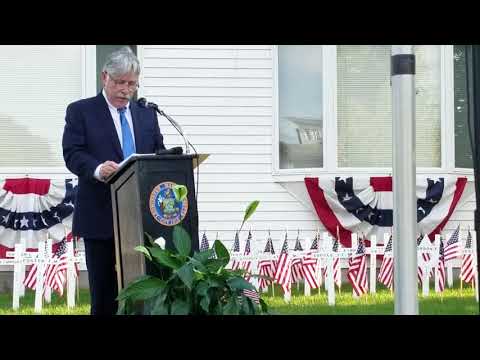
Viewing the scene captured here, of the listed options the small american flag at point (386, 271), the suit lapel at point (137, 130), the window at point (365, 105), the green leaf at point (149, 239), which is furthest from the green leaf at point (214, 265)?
the window at point (365, 105)

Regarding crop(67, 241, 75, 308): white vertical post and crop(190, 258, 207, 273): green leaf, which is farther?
crop(67, 241, 75, 308): white vertical post

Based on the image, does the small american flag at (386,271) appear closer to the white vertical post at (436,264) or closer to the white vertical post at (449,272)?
the white vertical post at (436,264)

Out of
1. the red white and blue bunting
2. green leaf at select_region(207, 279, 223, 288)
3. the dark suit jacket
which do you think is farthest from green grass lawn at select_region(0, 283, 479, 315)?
green leaf at select_region(207, 279, 223, 288)

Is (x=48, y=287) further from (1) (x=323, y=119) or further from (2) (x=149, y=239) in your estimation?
(2) (x=149, y=239)

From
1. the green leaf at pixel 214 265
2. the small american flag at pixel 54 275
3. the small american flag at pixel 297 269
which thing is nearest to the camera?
the green leaf at pixel 214 265

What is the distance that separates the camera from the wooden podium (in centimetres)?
454

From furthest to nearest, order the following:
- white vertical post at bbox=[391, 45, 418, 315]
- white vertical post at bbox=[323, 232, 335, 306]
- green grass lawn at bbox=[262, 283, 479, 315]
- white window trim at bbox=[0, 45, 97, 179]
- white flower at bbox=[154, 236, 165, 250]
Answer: white window trim at bbox=[0, 45, 97, 179] → white vertical post at bbox=[323, 232, 335, 306] → green grass lawn at bbox=[262, 283, 479, 315] → white vertical post at bbox=[391, 45, 418, 315] → white flower at bbox=[154, 236, 165, 250]

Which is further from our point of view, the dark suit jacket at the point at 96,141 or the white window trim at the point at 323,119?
the white window trim at the point at 323,119

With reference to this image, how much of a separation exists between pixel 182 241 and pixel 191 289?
35 cm

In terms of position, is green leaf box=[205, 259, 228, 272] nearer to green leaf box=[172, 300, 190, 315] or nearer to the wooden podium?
green leaf box=[172, 300, 190, 315]

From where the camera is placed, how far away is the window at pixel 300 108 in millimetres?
11352

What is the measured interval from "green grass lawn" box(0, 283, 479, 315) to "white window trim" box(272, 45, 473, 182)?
4.89 feet
